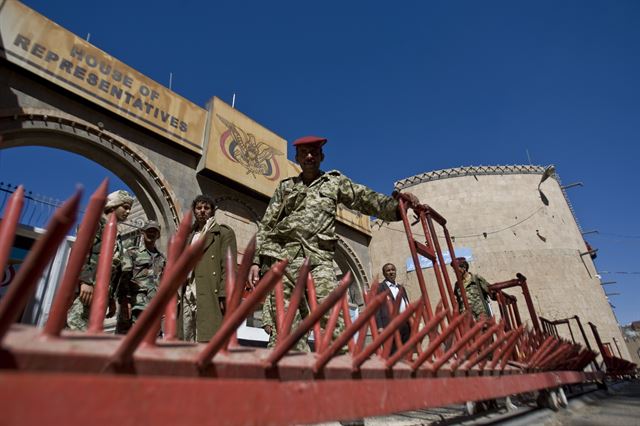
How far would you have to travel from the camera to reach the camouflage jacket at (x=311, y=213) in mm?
2580

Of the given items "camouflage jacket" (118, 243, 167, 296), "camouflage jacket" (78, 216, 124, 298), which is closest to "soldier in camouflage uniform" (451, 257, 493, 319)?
"camouflage jacket" (118, 243, 167, 296)

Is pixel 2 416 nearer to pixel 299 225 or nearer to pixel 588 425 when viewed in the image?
pixel 299 225

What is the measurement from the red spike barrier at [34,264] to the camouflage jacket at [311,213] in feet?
6.69

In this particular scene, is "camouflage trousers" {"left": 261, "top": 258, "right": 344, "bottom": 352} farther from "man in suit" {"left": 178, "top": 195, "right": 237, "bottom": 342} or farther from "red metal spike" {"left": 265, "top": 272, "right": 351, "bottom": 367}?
"red metal spike" {"left": 265, "top": 272, "right": 351, "bottom": 367}

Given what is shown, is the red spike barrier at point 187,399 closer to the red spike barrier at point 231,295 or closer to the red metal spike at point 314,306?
the red spike barrier at point 231,295

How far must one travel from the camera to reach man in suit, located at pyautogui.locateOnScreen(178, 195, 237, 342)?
270 centimetres

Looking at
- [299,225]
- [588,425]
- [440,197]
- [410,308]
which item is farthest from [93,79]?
[440,197]

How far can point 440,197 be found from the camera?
20672 millimetres

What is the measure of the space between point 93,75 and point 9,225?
760 cm

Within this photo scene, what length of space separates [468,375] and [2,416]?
164 cm

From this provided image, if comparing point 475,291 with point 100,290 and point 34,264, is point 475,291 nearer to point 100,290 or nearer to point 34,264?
point 100,290

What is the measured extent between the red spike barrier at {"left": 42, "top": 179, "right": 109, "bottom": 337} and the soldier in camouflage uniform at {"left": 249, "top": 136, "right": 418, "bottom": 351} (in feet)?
5.58

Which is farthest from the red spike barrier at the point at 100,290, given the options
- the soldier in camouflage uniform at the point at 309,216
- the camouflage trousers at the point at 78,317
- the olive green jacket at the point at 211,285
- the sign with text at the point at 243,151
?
the sign with text at the point at 243,151

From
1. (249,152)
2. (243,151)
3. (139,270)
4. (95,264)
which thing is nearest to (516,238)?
(249,152)
